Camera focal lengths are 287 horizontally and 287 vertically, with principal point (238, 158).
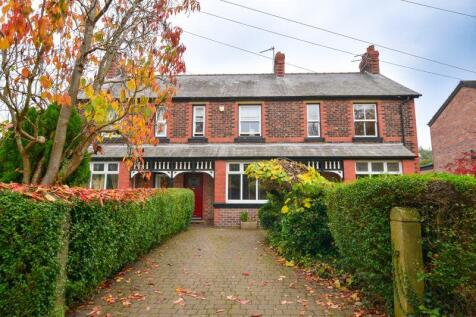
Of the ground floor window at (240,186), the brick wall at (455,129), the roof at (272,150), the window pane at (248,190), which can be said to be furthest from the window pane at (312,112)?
the brick wall at (455,129)

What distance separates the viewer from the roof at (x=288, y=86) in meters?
14.9

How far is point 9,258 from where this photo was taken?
2.63 metres

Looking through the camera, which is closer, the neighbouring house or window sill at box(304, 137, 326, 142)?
window sill at box(304, 137, 326, 142)

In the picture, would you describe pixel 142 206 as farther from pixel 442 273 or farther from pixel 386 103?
pixel 386 103

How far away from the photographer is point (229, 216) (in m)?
13.3

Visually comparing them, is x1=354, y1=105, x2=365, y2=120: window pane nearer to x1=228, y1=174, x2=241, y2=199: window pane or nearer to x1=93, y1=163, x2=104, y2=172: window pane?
x1=228, y1=174, x2=241, y2=199: window pane

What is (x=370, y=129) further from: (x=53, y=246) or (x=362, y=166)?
(x=53, y=246)

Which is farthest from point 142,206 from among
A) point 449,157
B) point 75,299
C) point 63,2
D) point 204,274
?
point 449,157

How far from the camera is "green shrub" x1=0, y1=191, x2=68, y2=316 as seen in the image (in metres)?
2.62

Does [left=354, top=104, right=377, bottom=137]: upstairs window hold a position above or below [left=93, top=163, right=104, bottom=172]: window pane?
above

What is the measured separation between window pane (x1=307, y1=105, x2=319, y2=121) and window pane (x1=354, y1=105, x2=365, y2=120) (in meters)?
1.97

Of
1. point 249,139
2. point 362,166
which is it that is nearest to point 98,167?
point 249,139

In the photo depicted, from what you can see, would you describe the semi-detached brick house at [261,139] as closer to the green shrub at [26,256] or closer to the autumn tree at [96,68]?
the autumn tree at [96,68]

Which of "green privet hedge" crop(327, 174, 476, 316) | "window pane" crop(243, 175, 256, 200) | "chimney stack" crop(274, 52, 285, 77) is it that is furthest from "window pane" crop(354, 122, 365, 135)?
"green privet hedge" crop(327, 174, 476, 316)
